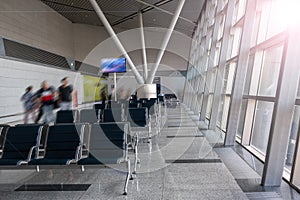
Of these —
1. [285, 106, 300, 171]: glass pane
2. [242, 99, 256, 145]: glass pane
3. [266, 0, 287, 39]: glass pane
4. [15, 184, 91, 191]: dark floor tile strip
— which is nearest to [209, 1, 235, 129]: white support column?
[266, 0, 287, 39]: glass pane

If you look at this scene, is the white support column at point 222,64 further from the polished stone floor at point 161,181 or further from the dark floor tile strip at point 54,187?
the dark floor tile strip at point 54,187

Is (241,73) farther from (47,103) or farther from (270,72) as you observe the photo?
(47,103)

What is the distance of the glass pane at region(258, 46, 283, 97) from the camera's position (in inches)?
162

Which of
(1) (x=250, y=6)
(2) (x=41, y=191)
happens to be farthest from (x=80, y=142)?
(1) (x=250, y=6)

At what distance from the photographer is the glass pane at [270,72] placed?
412 cm

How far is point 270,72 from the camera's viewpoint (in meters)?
4.40

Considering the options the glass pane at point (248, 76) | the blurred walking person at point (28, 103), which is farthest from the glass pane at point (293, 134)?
the blurred walking person at point (28, 103)

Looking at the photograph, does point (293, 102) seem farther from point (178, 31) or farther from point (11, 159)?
point (178, 31)

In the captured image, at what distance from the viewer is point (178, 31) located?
21.4m

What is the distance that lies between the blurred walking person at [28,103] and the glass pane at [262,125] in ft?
21.3

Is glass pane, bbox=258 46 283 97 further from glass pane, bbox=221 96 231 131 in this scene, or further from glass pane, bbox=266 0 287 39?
glass pane, bbox=221 96 231 131

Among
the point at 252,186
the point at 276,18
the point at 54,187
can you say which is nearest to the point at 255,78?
the point at 276,18

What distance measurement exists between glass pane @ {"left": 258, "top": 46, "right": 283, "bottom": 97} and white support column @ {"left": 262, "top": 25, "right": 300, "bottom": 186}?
4.19ft

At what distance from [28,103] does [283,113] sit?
7745mm
